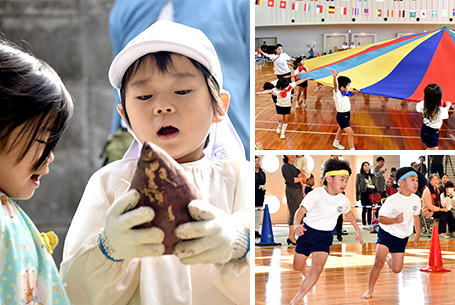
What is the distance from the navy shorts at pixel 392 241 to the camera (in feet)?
2.48

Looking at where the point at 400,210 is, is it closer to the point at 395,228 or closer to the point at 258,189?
the point at 395,228

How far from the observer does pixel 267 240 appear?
72cm

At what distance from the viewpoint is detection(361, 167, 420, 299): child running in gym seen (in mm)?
756

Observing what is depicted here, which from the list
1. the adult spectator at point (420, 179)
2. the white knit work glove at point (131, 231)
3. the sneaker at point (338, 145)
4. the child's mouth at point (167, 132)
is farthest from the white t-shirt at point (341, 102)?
the white knit work glove at point (131, 231)

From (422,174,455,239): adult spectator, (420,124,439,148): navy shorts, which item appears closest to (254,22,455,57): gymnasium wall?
(420,124,439,148): navy shorts

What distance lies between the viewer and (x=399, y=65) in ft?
3.02

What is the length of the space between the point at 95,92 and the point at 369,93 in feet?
2.25

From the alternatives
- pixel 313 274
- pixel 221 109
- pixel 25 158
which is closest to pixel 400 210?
pixel 313 274

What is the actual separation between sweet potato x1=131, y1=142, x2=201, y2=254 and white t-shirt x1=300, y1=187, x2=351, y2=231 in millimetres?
379

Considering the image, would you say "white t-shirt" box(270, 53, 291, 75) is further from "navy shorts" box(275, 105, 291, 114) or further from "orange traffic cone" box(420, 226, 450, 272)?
"orange traffic cone" box(420, 226, 450, 272)

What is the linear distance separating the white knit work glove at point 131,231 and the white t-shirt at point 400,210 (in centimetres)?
51

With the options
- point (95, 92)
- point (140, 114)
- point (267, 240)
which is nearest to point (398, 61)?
point (267, 240)

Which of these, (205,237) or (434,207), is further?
(434,207)

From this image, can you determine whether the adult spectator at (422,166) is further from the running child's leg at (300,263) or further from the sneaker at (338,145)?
the running child's leg at (300,263)
